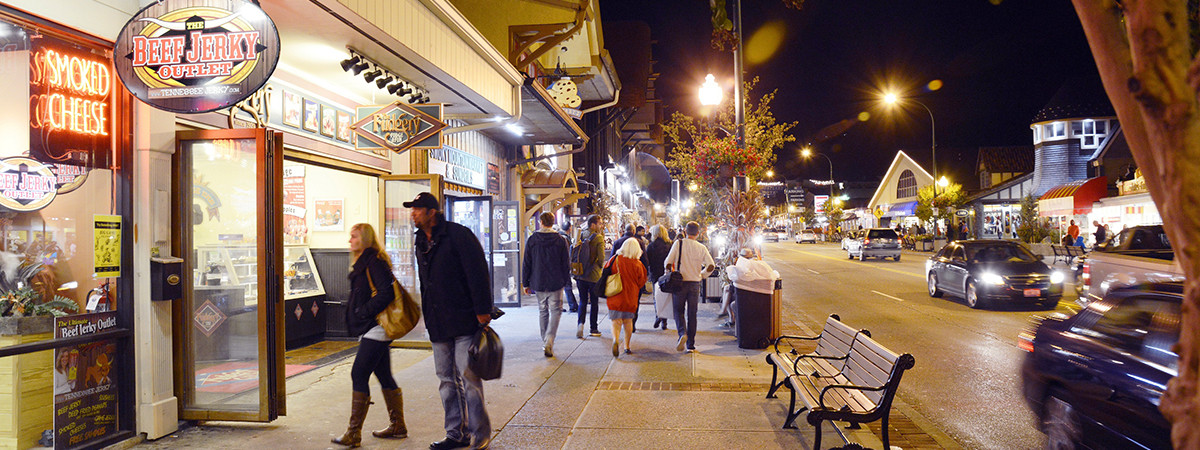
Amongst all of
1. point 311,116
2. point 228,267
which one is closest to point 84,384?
point 228,267

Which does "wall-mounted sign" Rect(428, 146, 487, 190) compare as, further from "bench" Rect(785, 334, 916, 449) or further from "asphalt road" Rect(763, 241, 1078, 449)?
"bench" Rect(785, 334, 916, 449)

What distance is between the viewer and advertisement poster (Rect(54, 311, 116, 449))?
4684 mm

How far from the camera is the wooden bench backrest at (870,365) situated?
4461 mm

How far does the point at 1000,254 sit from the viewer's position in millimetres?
14164

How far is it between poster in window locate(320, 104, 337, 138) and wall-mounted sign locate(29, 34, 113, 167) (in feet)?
11.2

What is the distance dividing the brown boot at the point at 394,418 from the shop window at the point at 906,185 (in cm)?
6760

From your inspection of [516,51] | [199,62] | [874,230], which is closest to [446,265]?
[199,62]

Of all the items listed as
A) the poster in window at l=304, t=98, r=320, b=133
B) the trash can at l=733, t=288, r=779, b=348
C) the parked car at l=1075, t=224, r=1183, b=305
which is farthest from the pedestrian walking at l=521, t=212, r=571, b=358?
the parked car at l=1075, t=224, r=1183, b=305

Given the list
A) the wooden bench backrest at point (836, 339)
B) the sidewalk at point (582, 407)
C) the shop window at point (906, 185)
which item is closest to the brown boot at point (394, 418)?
the sidewalk at point (582, 407)

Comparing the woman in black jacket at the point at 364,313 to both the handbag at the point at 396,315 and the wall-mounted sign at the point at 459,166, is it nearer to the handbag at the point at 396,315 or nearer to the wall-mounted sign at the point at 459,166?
the handbag at the point at 396,315

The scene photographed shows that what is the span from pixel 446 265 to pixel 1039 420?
4.31m

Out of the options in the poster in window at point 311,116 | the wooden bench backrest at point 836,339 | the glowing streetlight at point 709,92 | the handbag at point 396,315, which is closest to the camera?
the handbag at point 396,315

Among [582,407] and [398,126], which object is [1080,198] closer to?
[398,126]

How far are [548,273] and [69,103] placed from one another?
534 cm
